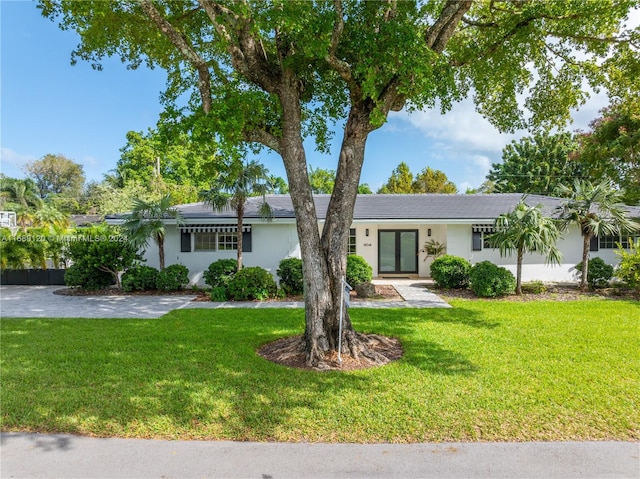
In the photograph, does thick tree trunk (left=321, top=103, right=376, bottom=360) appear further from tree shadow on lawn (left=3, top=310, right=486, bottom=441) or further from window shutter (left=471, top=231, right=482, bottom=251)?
window shutter (left=471, top=231, right=482, bottom=251)

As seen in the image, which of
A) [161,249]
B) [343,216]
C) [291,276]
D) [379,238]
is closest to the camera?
[343,216]

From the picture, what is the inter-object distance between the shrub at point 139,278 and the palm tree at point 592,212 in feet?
54.9

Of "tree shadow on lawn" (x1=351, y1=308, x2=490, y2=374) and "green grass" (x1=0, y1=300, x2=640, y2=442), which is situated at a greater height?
"tree shadow on lawn" (x1=351, y1=308, x2=490, y2=374)

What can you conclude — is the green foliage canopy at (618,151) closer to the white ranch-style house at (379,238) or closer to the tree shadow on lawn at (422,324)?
the white ranch-style house at (379,238)

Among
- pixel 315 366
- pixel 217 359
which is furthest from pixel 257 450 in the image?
pixel 217 359

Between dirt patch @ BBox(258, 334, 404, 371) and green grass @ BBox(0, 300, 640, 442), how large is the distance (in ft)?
0.90

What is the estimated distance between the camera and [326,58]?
21.3ft

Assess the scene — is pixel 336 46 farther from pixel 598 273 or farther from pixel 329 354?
pixel 598 273

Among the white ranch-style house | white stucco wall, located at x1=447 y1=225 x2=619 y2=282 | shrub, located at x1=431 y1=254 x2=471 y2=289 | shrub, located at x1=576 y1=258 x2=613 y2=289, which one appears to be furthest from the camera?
white stucco wall, located at x1=447 y1=225 x2=619 y2=282

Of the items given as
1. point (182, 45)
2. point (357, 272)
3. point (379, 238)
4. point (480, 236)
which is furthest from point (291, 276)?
point (480, 236)

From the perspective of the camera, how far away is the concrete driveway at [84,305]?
11227 mm

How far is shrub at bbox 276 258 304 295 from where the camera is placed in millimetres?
13992

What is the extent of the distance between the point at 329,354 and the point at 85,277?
12.6 metres

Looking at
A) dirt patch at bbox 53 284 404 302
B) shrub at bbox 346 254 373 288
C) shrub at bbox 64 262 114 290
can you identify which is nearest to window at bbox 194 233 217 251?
dirt patch at bbox 53 284 404 302
